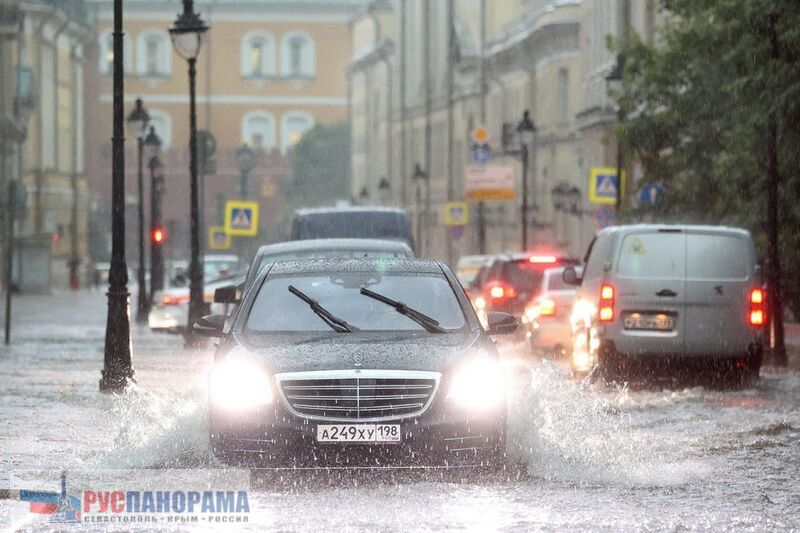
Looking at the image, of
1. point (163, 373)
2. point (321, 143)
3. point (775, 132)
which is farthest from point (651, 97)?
point (321, 143)

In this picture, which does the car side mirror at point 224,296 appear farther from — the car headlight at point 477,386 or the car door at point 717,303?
the car door at point 717,303

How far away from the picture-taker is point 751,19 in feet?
84.2

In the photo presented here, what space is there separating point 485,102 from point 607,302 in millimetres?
63091

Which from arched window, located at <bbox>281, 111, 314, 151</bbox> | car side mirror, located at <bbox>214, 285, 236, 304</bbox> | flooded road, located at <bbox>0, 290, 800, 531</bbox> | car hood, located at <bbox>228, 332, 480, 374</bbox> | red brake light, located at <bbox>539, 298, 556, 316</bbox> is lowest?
flooded road, located at <bbox>0, 290, 800, 531</bbox>

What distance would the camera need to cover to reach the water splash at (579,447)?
1295 centimetres

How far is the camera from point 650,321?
2222 cm

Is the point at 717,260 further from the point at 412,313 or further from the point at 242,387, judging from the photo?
the point at 242,387

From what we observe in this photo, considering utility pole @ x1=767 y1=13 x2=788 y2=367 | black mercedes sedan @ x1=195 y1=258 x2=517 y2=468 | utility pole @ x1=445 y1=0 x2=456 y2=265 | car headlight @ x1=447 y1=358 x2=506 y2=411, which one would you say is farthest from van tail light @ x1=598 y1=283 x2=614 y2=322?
utility pole @ x1=445 y1=0 x2=456 y2=265

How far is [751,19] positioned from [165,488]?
611 inches

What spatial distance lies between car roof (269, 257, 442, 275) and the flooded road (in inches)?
45.8

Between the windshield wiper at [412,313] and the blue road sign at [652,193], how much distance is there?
24942 mm

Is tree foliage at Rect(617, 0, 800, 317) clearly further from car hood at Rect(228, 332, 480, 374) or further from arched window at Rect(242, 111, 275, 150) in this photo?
arched window at Rect(242, 111, 275, 150)

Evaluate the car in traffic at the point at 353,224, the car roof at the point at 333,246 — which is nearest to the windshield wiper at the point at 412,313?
the car roof at the point at 333,246

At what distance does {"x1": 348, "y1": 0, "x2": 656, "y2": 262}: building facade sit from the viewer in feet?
208
